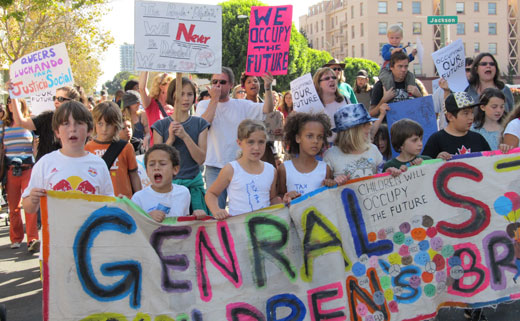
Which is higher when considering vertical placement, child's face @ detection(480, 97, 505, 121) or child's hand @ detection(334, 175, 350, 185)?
child's face @ detection(480, 97, 505, 121)

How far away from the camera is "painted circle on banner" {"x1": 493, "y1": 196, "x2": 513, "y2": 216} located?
4363mm

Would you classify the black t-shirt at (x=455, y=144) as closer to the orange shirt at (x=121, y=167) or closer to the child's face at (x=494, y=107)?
the child's face at (x=494, y=107)

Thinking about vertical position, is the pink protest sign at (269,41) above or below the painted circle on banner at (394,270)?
above

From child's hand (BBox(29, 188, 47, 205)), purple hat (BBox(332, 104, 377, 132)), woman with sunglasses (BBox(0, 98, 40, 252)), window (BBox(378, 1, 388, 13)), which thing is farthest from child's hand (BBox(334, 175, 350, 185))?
window (BBox(378, 1, 388, 13))

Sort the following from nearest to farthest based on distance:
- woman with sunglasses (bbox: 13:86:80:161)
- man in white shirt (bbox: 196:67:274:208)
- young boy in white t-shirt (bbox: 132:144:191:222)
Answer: young boy in white t-shirt (bbox: 132:144:191:222)
man in white shirt (bbox: 196:67:274:208)
woman with sunglasses (bbox: 13:86:80:161)

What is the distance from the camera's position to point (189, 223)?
3.99 metres

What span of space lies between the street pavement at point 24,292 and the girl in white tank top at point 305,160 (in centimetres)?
152

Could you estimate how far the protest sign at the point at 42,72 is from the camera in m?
7.42

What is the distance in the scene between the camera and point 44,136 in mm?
6844

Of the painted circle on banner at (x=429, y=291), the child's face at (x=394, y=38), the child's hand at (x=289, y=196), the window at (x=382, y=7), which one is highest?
the window at (x=382, y=7)

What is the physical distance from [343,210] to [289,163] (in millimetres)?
635

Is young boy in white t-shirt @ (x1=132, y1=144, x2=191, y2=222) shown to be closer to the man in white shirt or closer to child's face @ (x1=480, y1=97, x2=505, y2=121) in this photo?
the man in white shirt

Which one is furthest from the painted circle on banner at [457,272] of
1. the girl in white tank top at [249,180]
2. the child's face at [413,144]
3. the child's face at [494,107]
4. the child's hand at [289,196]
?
the child's face at [494,107]

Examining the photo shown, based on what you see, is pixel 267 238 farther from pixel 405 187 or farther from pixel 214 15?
pixel 214 15
